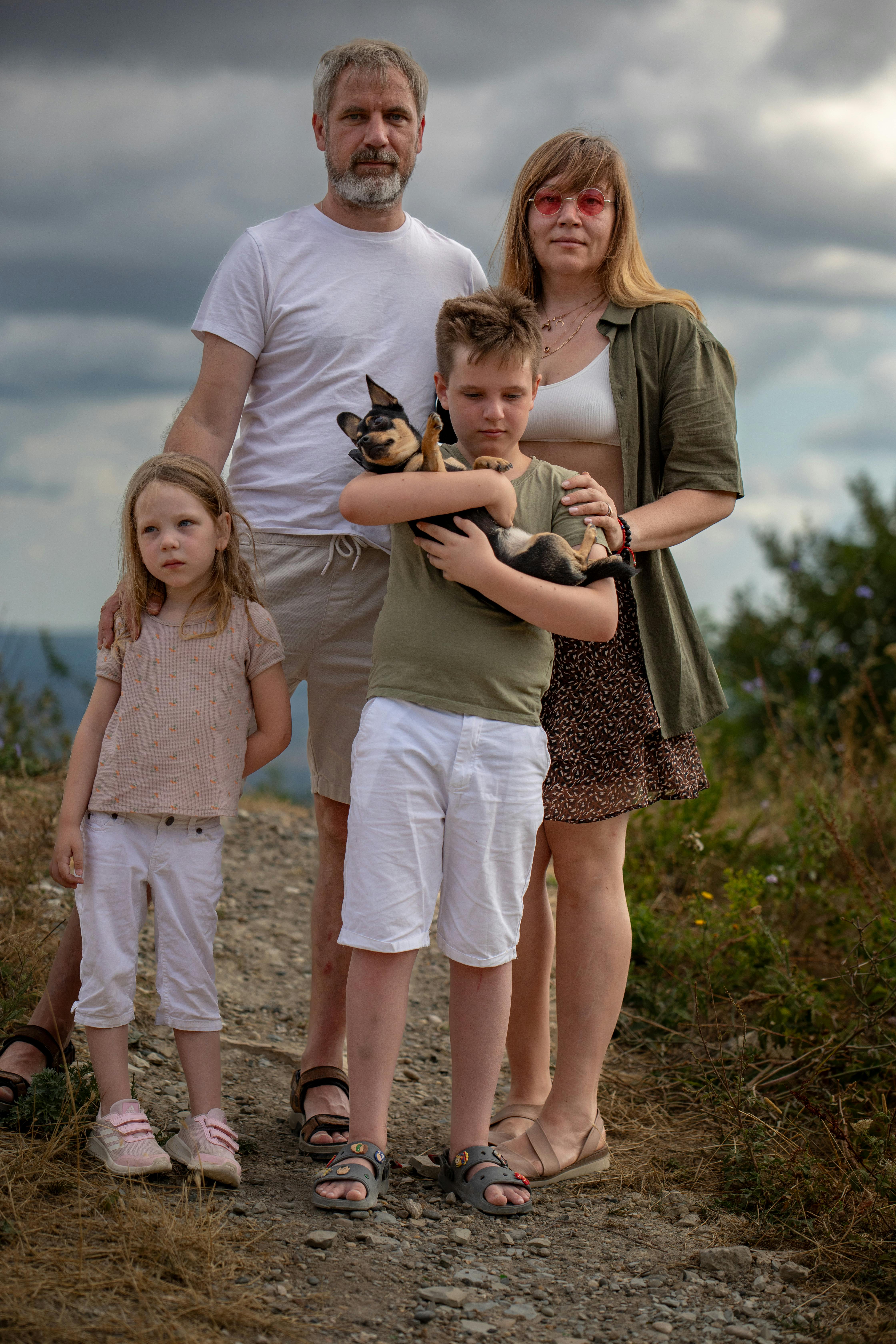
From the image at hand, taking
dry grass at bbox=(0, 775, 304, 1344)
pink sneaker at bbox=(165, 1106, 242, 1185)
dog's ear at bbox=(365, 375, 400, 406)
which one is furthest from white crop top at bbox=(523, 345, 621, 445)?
dry grass at bbox=(0, 775, 304, 1344)

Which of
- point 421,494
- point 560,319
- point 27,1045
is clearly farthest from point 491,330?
point 27,1045

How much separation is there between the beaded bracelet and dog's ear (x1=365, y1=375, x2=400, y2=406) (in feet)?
1.92

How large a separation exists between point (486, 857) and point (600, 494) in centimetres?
87

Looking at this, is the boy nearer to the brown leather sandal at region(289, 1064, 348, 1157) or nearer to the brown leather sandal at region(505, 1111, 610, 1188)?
the brown leather sandal at region(505, 1111, 610, 1188)

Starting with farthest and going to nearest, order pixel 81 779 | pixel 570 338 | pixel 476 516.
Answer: pixel 570 338 < pixel 81 779 < pixel 476 516

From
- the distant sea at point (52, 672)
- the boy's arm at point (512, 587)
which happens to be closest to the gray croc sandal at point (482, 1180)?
the boy's arm at point (512, 587)

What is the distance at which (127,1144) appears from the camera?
256 cm

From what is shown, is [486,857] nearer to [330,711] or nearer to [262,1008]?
[330,711]

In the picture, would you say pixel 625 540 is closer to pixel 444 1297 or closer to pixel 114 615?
pixel 114 615

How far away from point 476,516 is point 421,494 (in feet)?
0.48

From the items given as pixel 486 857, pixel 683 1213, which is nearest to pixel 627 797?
pixel 486 857

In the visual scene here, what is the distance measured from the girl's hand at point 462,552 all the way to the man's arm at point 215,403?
2.63ft

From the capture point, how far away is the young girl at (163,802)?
262 cm

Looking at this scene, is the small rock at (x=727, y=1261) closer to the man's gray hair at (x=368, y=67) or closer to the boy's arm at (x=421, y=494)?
the boy's arm at (x=421, y=494)
